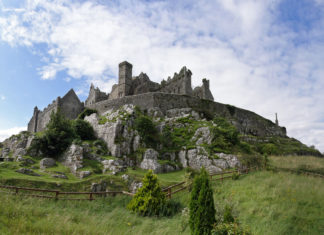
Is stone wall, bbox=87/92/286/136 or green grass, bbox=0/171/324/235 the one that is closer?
green grass, bbox=0/171/324/235

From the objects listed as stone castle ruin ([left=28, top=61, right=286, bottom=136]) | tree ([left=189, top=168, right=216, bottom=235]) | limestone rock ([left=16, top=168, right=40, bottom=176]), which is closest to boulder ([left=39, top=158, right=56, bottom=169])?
limestone rock ([left=16, top=168, right=40, bottom=176])

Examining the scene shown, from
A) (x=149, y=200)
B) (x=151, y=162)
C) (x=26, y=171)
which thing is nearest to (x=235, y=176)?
(x=149, y=200)

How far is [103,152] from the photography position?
23.5 m

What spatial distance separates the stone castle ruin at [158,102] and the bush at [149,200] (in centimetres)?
2009

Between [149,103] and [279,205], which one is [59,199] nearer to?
[279,205]

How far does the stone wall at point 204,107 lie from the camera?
3369cm

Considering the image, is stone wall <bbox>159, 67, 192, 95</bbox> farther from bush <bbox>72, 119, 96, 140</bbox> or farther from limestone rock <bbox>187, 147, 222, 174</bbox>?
bush <bbox>72, 119, 96, 140</bbox>

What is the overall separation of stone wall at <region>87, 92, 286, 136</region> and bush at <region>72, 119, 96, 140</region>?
24.3ft

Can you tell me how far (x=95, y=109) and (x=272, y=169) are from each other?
2870 centimetres

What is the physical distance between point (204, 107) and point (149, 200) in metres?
27.8

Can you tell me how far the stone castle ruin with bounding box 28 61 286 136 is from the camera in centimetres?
3412

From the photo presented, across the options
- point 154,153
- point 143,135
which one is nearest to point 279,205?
point 154,153

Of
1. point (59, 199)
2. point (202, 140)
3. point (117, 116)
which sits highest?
point (117, 116)

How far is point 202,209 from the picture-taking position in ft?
28.2
